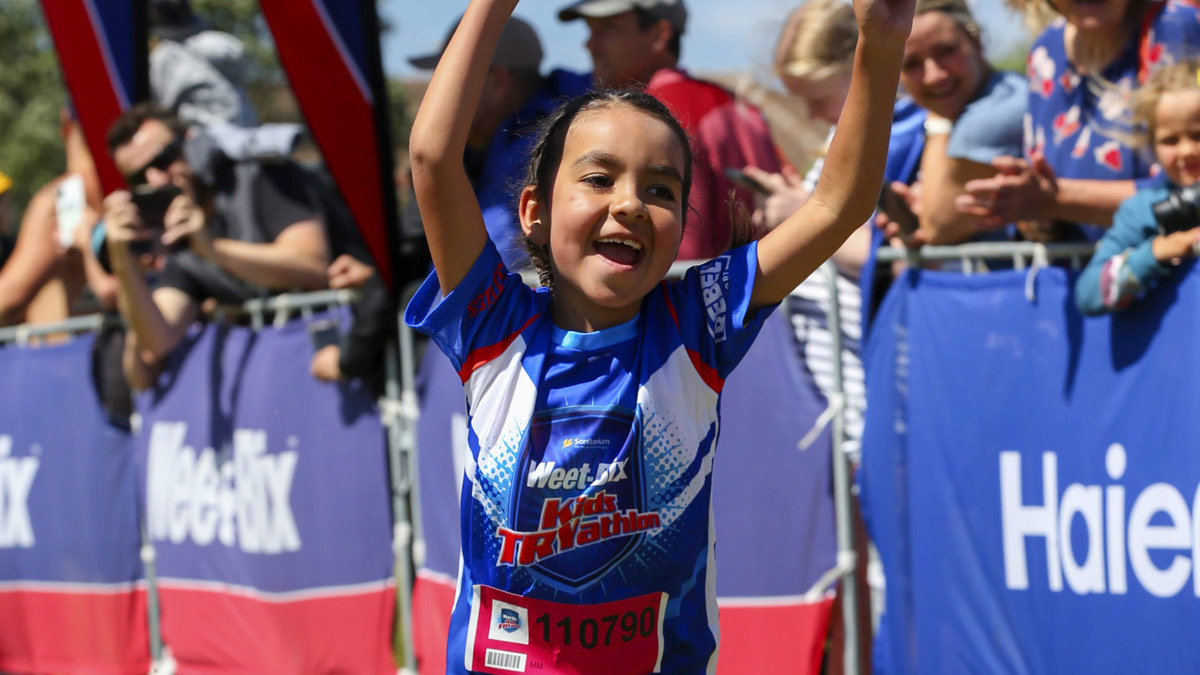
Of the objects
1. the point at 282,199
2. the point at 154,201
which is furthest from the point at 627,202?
the point at 154,201

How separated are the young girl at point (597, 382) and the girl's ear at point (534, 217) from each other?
0.02 meters

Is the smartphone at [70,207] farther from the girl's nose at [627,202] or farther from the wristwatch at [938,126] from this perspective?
the girl's nose at [627,202]

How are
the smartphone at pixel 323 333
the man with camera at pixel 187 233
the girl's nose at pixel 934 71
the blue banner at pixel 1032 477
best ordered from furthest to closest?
the man with camera at pixel 187 233 → the smartphone at pixel 323 333 → the girl's nose at pixel 934 71 → the blue banner at pixel 1032 477

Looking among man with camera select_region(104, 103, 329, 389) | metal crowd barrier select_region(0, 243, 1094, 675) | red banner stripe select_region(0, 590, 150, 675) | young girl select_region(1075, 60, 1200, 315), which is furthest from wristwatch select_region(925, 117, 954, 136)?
red banner stripe select_region(0, 590, 150, 675)

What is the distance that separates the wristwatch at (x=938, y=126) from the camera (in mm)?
4641

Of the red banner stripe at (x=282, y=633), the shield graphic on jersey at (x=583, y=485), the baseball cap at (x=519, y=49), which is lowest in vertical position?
the red banner stripe at (x=282, y=633)

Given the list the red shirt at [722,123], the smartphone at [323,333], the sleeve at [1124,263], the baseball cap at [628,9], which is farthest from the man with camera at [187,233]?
the sleeve at [1124,263]

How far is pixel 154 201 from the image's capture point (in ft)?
21.4

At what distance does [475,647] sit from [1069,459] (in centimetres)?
213

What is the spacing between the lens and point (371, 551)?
5867 millimetres

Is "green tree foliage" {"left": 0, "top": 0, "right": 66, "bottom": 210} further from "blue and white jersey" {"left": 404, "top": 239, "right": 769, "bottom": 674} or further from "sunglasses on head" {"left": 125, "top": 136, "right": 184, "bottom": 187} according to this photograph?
"blue and white jersey" {"left": 404, "top": 239, "right": 769, "bottom": 674}

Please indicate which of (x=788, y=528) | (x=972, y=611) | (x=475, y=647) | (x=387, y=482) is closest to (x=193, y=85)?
(x=387, y=482)

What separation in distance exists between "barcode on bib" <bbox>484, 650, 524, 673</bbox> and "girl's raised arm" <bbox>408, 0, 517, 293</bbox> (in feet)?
2.55

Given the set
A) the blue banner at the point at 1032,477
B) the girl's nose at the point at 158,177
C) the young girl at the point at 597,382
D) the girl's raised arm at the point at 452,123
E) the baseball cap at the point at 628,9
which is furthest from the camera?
the girl's nose at the point at 158,177
